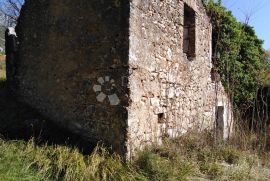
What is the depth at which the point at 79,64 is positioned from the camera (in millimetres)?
5781

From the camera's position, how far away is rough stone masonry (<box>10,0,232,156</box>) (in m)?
5.35

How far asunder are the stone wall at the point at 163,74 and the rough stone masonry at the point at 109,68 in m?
Answer: 0.02

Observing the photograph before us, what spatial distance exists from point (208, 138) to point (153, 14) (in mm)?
2517

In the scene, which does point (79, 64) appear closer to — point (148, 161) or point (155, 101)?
point (155, 101)

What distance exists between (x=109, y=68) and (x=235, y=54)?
215 inches

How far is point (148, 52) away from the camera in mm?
5867

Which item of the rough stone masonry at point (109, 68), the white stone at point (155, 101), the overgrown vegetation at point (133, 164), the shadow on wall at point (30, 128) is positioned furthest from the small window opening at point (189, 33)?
the shadow on wall at point (30, 128)

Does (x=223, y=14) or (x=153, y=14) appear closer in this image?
(x=153, y=14)

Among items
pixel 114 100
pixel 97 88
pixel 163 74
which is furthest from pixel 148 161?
pixel 163 74

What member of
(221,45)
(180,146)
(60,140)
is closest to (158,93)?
(180,146)

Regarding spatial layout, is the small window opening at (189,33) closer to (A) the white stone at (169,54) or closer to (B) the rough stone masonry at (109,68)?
(B) the rough stone masonry at (109,68)

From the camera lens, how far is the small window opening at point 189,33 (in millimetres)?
7863

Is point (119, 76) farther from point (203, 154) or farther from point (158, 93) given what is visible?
point (203, 154)

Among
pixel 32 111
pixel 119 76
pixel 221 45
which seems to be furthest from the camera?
pixel 221 45
